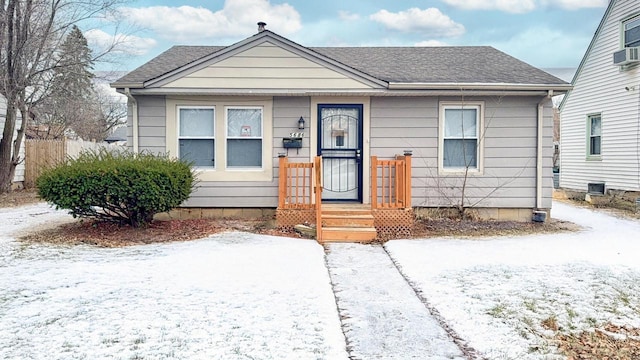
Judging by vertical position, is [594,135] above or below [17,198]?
above

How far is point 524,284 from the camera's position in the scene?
4945mm

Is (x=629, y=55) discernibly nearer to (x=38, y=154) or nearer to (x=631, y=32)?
(x=631, y=32)

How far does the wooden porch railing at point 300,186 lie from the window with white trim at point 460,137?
2.62m

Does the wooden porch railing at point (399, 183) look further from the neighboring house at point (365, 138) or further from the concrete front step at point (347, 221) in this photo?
the neighboring house at point (365, 138)

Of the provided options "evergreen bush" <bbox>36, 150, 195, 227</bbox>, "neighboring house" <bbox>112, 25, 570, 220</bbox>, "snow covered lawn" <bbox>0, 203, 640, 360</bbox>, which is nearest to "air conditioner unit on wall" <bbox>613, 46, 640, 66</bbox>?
"neighboring house" <bbox>112, 25, 570, 220</bbox>

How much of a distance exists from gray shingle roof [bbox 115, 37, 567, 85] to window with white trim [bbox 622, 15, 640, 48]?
15.2 feet

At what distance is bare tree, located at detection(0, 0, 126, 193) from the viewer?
1298 cm

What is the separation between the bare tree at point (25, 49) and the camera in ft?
42.6

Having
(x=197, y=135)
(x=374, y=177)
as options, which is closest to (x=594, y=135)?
(x=374, y=177)

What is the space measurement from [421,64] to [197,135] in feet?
15.9

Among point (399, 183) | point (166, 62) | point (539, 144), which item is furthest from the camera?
point (166, 62)

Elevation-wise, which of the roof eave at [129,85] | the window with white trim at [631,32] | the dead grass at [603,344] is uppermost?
the window with white trim at [631,32]

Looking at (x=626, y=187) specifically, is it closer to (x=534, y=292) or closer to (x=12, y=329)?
(x=534, y=292)

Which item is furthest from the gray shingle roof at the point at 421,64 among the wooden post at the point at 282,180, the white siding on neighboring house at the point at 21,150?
the white siding on neighboring house at the point at 21,150
